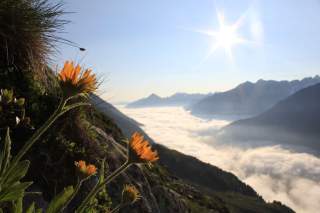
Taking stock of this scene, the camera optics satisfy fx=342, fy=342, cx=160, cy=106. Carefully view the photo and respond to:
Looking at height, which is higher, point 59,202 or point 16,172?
point 16,172

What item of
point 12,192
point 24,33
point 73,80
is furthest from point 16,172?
point 24,33

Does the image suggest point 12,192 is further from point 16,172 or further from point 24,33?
point 24,33

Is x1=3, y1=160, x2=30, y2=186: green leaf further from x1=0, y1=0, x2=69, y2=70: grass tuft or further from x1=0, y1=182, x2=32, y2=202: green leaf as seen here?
x1=0, y1=0, x2=69, y2=70: grass tuft

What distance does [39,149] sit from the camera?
5.34 metres

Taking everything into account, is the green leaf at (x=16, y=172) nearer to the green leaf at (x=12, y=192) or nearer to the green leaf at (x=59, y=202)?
the green leaf at (x=12, y=192)

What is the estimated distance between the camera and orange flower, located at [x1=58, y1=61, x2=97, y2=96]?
1.91m

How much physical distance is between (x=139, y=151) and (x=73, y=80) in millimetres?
687

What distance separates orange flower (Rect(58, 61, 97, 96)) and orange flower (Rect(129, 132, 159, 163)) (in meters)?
0.54

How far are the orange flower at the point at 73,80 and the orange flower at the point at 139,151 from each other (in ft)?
1.77

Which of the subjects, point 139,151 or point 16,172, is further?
point 139,151

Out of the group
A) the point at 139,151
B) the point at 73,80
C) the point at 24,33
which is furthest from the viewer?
the point at 24,33

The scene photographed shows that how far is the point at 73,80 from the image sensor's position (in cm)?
193

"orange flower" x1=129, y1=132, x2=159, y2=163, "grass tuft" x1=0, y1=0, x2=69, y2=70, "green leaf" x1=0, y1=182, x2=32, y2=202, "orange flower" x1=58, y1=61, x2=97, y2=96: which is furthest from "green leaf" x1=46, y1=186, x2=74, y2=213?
"grass tuft" x1=0, y1=0, x2=69, y2=70

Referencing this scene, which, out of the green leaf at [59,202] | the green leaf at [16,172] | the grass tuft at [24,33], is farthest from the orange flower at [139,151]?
the grass tuft at [24,33]
